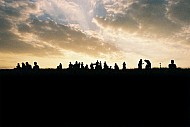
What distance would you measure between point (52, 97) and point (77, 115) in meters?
1.70

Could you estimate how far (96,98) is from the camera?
65.2ft

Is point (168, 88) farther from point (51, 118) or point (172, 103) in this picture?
point (51, 118)

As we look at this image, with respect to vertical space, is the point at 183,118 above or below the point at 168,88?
below

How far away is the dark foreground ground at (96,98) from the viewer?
19375 mm

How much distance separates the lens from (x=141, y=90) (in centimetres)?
1962

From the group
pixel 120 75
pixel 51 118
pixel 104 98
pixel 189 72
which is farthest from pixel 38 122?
pixel 189 72

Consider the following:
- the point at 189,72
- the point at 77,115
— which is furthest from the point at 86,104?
the point at 189,72

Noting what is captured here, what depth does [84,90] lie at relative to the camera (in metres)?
A: 20.0

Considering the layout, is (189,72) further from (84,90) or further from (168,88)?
(84,90)

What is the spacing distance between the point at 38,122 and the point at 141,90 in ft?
19.1

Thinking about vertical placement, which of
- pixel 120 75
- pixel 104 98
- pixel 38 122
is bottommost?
pixel 38 122

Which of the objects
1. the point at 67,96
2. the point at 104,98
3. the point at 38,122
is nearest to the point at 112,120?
the point at 104,98

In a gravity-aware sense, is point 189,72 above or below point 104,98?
above

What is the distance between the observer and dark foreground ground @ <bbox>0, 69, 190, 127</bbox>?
19.4 meters
